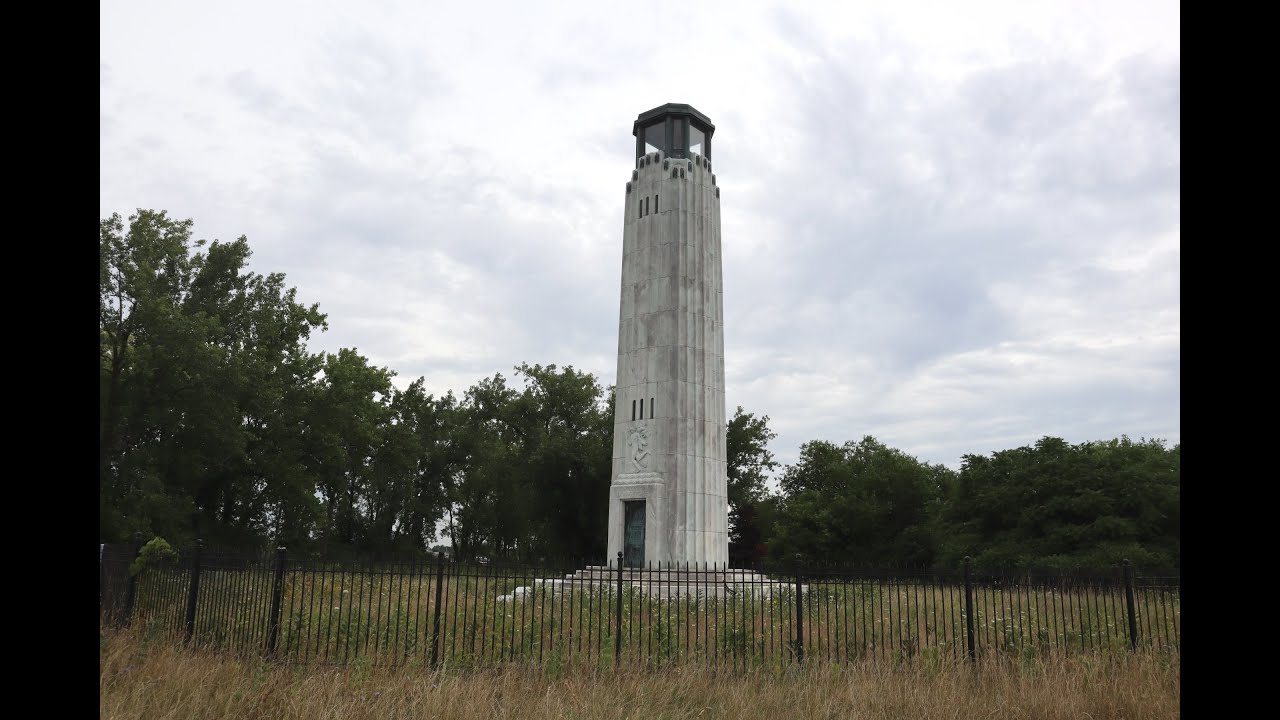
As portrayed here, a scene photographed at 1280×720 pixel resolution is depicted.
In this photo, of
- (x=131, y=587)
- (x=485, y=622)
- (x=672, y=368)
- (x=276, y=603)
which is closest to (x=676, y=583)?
(x=485, y=622)

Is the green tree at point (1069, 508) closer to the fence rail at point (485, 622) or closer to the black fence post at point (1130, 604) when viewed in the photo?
the black fence post at point (1130, 604)

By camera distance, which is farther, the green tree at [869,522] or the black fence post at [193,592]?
the green tree at [869,522]

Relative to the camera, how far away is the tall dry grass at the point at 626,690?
8.09 m

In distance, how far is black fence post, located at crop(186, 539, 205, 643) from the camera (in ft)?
38.8

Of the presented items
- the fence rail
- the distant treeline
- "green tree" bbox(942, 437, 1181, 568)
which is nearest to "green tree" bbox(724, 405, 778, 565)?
the distant treeline

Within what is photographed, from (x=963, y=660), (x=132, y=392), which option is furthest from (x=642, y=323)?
(x=132, y=392)

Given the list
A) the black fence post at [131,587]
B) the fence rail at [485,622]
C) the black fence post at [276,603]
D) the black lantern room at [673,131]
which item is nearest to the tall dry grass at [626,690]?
the fence rail at [485,622]

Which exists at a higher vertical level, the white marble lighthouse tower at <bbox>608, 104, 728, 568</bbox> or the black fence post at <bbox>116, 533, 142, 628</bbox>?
the white marble lighthouse tower at <bbox>608, 104, 728, 568</bbox>

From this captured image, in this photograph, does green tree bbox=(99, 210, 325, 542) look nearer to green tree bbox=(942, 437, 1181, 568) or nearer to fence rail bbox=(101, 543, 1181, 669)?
fence rail bbox=(101, 543, 1181, 669)

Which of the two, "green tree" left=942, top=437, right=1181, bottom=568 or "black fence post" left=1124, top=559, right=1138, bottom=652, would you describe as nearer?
"black fence post" left=1124, top=559, right=1138, bottom=652

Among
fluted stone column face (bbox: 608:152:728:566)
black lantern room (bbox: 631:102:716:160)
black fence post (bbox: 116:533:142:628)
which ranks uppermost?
black lantern room (bbox: 631:102:716:160)

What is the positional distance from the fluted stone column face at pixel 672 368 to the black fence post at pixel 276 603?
42.8 ft

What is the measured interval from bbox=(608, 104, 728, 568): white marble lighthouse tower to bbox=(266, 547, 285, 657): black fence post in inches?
486

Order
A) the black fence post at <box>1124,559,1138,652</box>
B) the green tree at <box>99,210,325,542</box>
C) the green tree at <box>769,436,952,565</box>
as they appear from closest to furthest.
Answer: the black fence post at <box>1124,559,1138,652</box>, the green tree at <box>99,210,325,542</box>, the green tree at <box>769,436,952,565</box>
